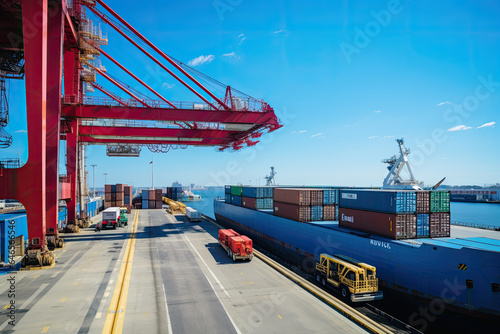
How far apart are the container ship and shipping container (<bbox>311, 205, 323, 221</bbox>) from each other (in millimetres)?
107

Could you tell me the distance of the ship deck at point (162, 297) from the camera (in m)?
13.2

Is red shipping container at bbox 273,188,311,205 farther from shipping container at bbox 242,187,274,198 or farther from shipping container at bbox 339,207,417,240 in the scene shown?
shipping container at bbox 242,187,274,198

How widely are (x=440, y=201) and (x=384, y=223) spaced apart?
4.46 meters

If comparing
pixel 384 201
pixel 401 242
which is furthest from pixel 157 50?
pixel 401 242

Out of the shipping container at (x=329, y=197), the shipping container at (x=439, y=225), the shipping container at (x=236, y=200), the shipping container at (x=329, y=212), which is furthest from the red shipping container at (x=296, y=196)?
the shipping container at (x=236, y=200)

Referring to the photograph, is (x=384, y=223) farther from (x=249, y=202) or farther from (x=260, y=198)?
(x=249, y=202)

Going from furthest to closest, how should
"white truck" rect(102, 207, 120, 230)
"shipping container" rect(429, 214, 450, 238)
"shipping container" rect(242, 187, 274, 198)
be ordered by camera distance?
1. "shipping container" rect(242, 187, 274, 198)
2. "white truck" rect(102, 207, 120, 230)
3. "shipping container" rect(429, 214, 450, 238)

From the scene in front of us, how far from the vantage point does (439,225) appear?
21.0 metres

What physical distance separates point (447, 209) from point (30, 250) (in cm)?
3331

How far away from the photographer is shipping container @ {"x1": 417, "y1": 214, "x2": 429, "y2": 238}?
2048cm

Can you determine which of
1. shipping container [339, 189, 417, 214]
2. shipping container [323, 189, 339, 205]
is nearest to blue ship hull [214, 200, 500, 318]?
shipping container [339, 189, 417, 214]

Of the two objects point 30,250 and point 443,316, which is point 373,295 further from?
point 30,250

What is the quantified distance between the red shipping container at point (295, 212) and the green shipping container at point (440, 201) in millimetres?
11642

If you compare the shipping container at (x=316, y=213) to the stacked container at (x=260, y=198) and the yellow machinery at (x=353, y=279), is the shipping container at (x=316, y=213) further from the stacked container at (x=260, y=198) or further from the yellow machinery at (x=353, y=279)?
the stacked container at (x=260, y=198)
